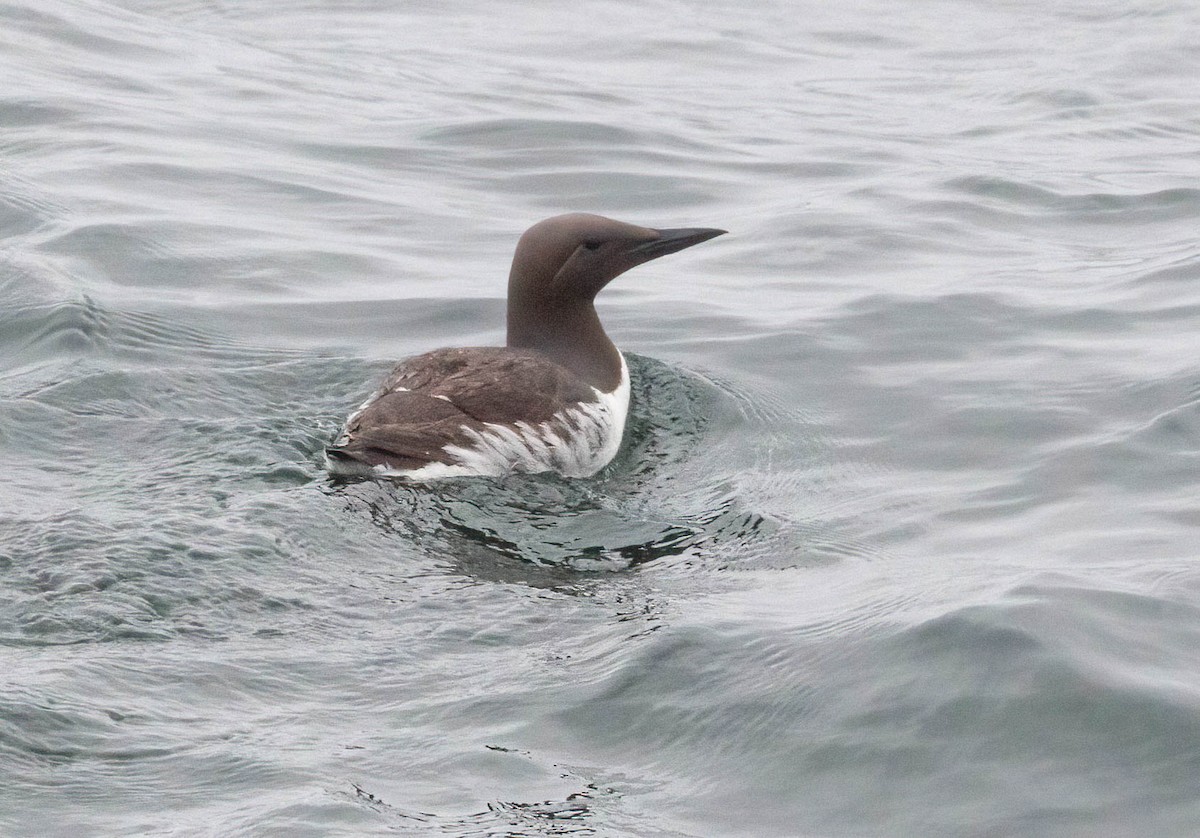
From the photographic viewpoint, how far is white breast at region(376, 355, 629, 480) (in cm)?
692

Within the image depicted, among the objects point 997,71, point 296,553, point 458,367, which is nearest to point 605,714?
point 296,553

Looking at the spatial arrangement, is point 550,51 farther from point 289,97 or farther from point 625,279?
point 625,279

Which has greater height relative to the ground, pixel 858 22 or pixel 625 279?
pixel 858 22

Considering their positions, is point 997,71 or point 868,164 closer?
point 868,164

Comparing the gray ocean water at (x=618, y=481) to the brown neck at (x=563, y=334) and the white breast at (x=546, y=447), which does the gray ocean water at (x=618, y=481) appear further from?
the brown neck at (x=563, y=334)

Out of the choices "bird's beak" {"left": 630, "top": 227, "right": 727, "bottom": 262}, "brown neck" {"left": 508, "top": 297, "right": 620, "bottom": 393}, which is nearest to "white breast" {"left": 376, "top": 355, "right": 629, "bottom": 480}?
"brown neck" {"left": 508, "top": 297, "right": 620, "bottom": 393}

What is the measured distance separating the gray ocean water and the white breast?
100 millimetres

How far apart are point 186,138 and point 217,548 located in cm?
739

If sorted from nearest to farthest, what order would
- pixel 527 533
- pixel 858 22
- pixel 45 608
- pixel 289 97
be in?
pixel 45 608, pixel 527 533, pixel 289 97, pixel 858 22

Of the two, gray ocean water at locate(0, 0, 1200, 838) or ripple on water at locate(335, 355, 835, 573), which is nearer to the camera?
gray ocean water at locate(0, 0, 1200, 838)

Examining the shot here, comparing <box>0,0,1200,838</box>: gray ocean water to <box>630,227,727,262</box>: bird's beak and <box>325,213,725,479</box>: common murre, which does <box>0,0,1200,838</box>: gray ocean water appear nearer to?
<box>325,213,725,479</box>: common murre

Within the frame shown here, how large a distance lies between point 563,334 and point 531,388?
0.70m

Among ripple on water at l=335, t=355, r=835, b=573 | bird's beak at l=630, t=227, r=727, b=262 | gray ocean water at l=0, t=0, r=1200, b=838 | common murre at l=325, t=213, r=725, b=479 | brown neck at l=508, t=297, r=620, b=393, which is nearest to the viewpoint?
gray ocean water at l=0, t=0, r=1200, b=838

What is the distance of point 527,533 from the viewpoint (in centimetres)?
650
